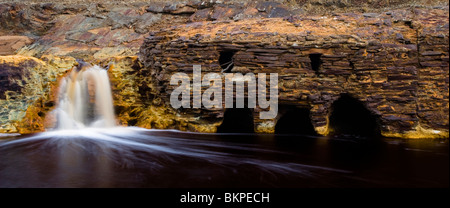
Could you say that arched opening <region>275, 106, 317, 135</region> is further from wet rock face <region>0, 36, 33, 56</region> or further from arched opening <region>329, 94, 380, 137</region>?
wet rock face <region>0, 36, 33, 56</region>

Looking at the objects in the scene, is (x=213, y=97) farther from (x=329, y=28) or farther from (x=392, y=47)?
(x=392, y=47)

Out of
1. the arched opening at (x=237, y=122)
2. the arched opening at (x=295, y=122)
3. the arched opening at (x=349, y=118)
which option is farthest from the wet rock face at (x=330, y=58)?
the arched opening at (x=295, y=122)

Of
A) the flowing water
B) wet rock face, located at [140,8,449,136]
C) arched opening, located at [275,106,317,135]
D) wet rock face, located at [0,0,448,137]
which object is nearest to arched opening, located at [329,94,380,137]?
wet rock face, located at [0,0,448,137]

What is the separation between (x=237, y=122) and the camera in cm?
952

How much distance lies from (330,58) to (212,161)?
486cm

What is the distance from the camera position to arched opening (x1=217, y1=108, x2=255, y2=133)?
29.3 feet

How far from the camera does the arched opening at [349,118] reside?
7.95 meters

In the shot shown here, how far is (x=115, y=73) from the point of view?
8.78 metres

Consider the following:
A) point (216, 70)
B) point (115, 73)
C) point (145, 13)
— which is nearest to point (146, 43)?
point (115, 73)

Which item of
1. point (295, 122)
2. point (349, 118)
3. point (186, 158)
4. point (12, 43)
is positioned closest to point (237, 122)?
point (295, 122)

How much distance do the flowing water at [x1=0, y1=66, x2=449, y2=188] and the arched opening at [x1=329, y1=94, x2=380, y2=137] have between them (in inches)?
44.0

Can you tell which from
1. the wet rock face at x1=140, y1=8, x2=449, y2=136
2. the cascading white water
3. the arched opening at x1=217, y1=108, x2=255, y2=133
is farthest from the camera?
the arched opening at x1=217, y1=108, x2=255, y2=133

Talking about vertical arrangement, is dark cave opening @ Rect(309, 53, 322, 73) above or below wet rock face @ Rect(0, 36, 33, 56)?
below

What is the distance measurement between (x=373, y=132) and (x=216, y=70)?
5126 mm
